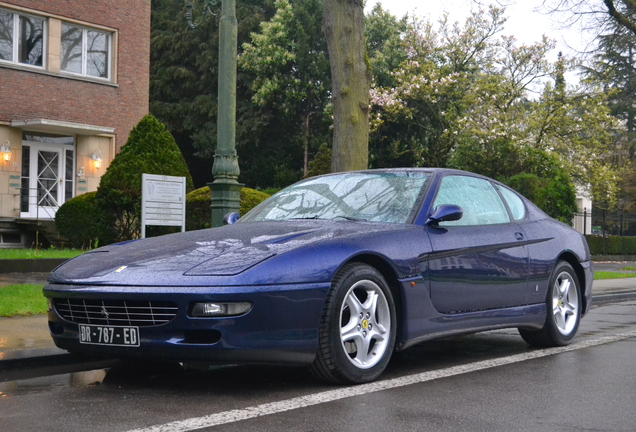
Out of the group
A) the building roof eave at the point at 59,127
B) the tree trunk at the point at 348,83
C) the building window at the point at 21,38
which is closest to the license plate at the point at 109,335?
the tree trunk at the point at 348,83

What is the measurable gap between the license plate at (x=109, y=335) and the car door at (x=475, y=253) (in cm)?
204

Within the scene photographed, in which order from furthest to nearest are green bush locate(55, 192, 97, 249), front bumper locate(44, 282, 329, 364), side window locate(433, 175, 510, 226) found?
1. green bush locate(55, 192, 97, 249)
2. side window locate(433, 175, 510, 226)
3. front bumper locate(44, 282, 329, 364)

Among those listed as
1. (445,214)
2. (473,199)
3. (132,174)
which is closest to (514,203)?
(473,199)

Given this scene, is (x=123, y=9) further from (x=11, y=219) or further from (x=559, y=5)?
(x=559, y=5)

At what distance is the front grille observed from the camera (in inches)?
190

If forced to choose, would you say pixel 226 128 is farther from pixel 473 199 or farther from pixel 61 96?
pixel 61 96

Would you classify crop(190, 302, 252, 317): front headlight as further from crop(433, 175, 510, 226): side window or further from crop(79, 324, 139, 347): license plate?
crop(433, 175, 510, 226): side window

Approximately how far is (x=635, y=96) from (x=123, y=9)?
36.1 metres

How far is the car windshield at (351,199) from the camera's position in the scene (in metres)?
6.07

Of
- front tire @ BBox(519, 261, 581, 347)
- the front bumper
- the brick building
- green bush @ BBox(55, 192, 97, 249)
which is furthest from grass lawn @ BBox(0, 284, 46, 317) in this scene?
the brick building

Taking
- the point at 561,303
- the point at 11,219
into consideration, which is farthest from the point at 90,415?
the point at 11,219

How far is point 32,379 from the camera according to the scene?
18.5 feet

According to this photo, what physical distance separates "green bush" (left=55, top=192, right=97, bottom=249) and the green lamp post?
8433 mm

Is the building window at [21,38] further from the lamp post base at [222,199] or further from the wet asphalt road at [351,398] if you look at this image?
the wet asphalt road at [351,398]
